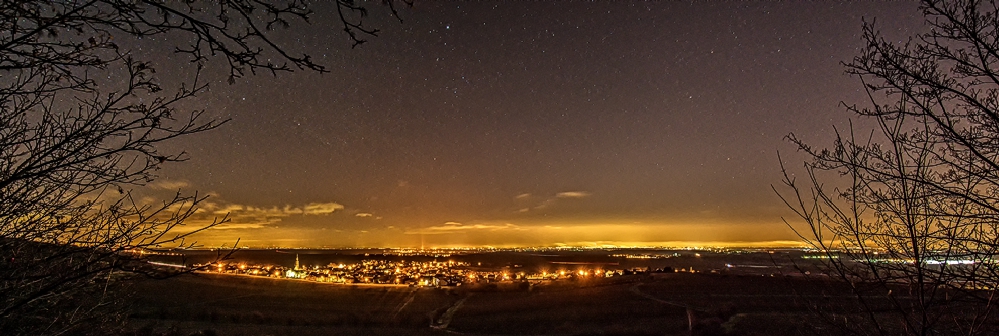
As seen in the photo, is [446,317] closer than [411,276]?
Yes

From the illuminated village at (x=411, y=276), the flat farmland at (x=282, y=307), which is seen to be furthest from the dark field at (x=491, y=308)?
the illuminated village at (x=411, y=276)

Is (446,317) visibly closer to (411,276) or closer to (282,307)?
(282,307)

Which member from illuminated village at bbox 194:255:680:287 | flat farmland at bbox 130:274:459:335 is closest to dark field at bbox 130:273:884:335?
flat farmland at bbox 130:274:459:335

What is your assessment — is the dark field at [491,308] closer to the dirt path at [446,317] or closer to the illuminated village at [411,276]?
the dirt path at [446,317]

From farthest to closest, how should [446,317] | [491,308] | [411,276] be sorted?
[411,276] → [491,308] → [446,317]

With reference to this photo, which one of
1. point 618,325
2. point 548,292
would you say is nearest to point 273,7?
point 618,325

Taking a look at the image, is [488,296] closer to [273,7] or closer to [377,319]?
[377,319]

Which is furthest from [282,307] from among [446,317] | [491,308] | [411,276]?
[411,276]

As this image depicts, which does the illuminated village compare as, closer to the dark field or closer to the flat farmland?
the flat farmland
